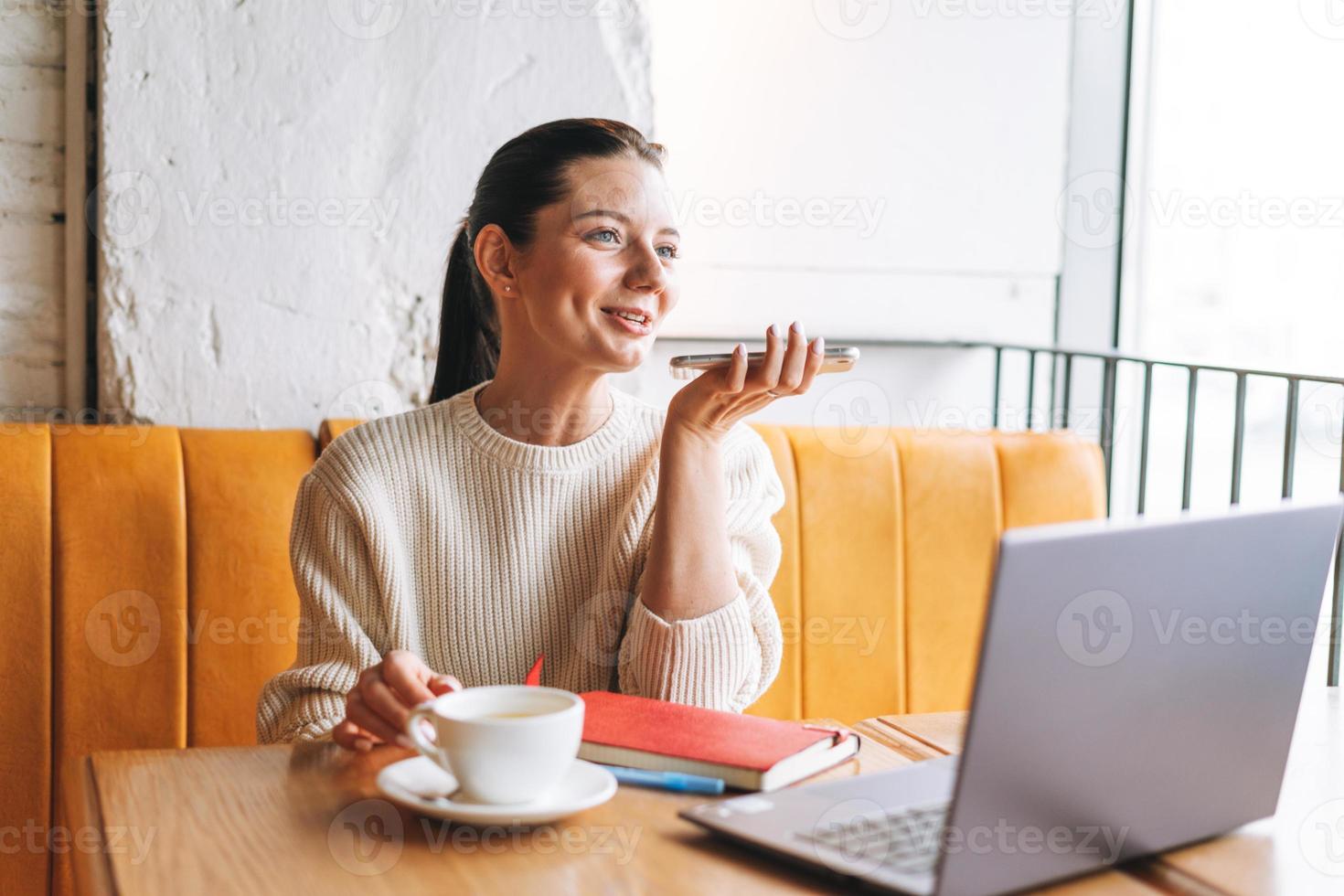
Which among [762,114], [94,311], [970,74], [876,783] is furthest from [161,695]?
[970,74]

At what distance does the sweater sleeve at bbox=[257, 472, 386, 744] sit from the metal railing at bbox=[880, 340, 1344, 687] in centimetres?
126

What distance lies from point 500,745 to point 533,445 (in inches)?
26.2

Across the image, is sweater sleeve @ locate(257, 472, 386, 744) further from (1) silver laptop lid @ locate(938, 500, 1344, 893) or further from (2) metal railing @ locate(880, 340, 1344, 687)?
(2) metal railing @ locate(880, 340, 1344, 687)

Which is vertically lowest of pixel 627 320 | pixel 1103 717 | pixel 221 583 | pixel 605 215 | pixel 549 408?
pixel 221 583

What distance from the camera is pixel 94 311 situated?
1824mm

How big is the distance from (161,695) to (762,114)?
1592 millimetres

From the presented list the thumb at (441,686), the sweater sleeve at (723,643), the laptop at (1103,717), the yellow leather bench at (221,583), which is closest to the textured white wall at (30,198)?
the yellow leather bench at (221,583)

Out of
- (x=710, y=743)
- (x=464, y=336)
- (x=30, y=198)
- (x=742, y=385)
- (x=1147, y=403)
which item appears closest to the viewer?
(x=710, y=743)

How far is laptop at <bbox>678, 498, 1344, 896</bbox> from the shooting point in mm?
626

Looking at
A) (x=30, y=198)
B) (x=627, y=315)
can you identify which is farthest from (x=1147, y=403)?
(x=30, y=198)

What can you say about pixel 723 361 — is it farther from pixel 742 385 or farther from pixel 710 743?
pixel 710 743

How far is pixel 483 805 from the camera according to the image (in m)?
0.80

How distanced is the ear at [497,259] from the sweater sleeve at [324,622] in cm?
31

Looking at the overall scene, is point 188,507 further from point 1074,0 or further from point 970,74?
point 1074,0
